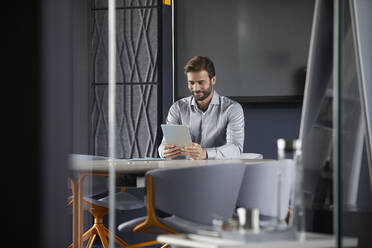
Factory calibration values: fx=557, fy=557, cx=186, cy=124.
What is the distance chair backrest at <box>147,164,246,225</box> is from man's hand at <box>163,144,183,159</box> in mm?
1218

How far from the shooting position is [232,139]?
4441 mm

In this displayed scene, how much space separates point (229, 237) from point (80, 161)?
2.53 ft

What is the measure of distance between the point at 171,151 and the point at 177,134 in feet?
0.72

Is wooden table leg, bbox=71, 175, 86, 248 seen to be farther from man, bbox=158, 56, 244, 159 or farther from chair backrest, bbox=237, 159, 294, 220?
man, bbox=158, 56, 244, 159

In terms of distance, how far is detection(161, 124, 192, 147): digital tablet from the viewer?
3816 millimetres

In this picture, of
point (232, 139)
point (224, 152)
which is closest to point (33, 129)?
point (224, 152)

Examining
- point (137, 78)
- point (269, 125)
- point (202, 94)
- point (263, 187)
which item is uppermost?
point (137, 78)

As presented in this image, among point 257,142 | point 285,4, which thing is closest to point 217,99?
point 257,142

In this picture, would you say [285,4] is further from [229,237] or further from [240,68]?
[229,237]

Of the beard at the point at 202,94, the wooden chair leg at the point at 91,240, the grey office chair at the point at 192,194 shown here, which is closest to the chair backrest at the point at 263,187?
the grey office chair at the point at 192,194

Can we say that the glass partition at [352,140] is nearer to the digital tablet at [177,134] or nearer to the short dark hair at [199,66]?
the digital tablet at [177,134]

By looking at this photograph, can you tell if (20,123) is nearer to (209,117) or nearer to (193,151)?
(193,151)

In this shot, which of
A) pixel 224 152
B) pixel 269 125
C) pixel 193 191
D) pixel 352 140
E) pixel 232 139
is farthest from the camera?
pixel 269 125

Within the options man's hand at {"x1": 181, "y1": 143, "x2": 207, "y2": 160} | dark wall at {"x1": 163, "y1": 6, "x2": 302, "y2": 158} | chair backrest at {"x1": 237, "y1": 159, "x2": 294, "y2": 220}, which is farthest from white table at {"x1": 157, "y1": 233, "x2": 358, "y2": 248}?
dark wall at {"x1": 163, "y1": 6, "x2": 302, "y2": 158}
